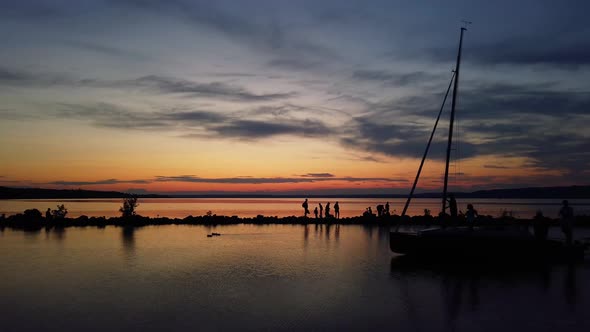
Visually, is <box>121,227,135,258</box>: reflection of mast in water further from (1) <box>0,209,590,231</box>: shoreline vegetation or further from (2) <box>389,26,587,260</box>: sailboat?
(2) <box>389,26,587,260</box>: sailboat

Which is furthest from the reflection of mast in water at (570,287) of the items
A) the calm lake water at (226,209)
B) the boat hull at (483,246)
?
the calm lake water at (226,209)

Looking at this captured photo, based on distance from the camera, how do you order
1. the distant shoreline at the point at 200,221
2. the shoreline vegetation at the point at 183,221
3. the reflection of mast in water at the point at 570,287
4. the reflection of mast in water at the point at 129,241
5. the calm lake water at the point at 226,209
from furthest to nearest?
the calm lake water at the point at 226,209, the distant shoreline at the point at 200,221, the shoreline vegetation at the point at 183,221, the reflection of mast in water at the point at 129,241, the reflection of mast in water at the point at 570,287

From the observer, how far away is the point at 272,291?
43.5 ft

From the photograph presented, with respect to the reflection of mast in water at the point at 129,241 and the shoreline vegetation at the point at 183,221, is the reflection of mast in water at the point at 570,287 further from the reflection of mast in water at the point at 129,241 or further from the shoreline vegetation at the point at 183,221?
the reflection of mast in water at the point at 129,241

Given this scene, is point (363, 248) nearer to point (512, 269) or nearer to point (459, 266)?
point (459, 266)

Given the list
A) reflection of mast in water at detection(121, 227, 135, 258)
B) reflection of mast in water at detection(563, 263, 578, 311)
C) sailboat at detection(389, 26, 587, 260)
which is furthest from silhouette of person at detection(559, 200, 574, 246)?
reflection of mast in water at detection(121, 227, 135, 258)

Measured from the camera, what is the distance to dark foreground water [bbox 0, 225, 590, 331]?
1023cm

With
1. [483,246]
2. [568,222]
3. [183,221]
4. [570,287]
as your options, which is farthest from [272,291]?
[183,221]

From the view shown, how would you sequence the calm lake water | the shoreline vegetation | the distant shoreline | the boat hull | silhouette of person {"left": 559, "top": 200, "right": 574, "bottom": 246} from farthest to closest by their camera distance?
the calm lake water, the distant shoreline, the shoreline vegetation, silhouette of person {"left": 559, "top": 200, "right": 574, "bottom": 246}, the boat hull

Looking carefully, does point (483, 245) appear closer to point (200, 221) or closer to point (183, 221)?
point (200, 221)

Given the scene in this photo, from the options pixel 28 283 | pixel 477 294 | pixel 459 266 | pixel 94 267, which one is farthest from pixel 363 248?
pixel 28 283

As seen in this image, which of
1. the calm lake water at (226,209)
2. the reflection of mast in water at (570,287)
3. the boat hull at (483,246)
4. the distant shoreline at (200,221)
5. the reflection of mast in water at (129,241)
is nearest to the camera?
the reflection of mast in water at (570,287)

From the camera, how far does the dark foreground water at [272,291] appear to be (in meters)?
10.2

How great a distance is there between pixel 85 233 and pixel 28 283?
16.7 metres
